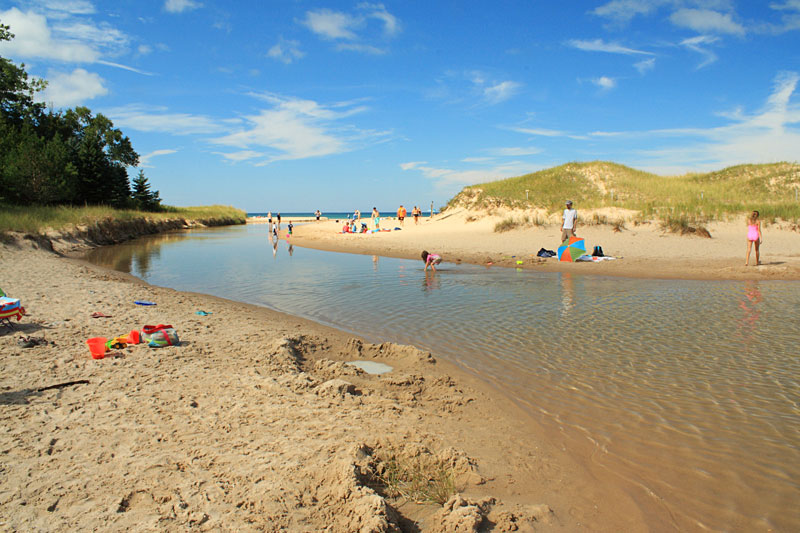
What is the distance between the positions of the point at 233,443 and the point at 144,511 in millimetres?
976

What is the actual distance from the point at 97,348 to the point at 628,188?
38613 millimetres

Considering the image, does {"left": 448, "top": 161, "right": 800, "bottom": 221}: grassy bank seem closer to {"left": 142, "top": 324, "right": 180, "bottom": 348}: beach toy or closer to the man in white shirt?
the man in white shirt

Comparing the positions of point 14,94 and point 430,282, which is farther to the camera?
point 14,94

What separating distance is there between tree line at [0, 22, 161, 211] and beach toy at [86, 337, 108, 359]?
31.5 metres

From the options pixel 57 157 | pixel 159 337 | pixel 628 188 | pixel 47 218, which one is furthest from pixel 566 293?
pixel 57 157

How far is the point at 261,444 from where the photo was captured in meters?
3.95

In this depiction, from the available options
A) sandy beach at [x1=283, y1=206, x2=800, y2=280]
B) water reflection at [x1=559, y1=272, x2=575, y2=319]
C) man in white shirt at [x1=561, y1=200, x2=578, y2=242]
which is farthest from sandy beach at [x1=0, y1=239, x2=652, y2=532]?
man in white shirt at [x1=561, y1=200, x2=578, y2=242]

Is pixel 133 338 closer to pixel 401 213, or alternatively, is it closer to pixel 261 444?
pixel 261 444

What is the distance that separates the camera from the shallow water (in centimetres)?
393

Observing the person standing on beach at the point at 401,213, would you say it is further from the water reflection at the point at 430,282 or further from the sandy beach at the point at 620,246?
the water reflection at the point at 430,282

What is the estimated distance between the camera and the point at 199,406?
4715mm

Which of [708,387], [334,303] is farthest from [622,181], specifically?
[708,387]

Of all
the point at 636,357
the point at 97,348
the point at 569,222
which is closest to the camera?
the point at 97,348

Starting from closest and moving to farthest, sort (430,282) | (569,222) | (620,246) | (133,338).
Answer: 1. (133,338)
2. (430,282)
3. (569,222)
4. (620,246)
